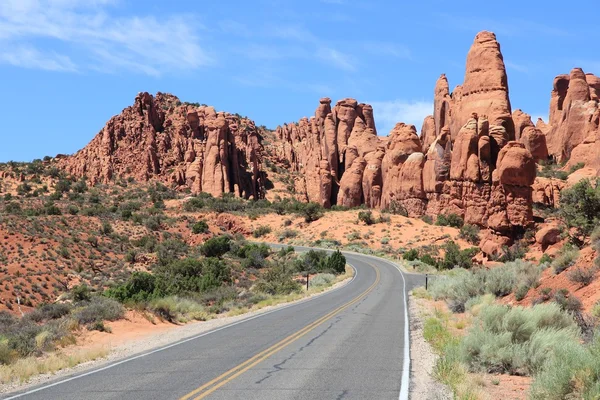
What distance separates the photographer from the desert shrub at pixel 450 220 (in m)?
60.7

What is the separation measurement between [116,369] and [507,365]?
7.90 metres

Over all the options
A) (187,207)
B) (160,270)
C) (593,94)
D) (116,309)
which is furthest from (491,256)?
(593,94)

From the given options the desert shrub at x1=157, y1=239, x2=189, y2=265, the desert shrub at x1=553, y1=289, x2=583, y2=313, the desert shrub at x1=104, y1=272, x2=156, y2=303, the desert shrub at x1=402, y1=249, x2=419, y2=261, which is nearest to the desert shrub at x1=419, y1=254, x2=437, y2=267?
the desert shrub at x1=402, y1=249, x2=419, y2=261

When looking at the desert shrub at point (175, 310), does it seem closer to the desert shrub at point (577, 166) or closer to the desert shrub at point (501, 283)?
the desert shrub at point (501, 283)

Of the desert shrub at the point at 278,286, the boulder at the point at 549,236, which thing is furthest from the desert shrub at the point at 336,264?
the boulder at the point at 549,236

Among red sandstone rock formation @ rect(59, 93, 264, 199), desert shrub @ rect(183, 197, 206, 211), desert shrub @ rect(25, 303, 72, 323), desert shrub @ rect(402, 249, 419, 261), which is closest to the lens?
desert shrub @ rect(25, 303, 72, 323)

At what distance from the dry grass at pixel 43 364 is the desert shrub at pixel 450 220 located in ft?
170

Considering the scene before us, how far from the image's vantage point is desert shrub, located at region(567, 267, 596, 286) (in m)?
16.0

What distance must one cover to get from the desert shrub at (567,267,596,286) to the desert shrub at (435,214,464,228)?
44980 millimetres

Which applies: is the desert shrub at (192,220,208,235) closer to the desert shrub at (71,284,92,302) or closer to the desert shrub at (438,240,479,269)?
the desert shrub at (438,240,479,269)

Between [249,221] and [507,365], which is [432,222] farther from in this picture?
Answer: [507,365]

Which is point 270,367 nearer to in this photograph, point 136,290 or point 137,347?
point 137,347

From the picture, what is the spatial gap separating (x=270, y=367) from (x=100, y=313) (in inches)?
398

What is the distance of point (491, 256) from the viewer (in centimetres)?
4691
